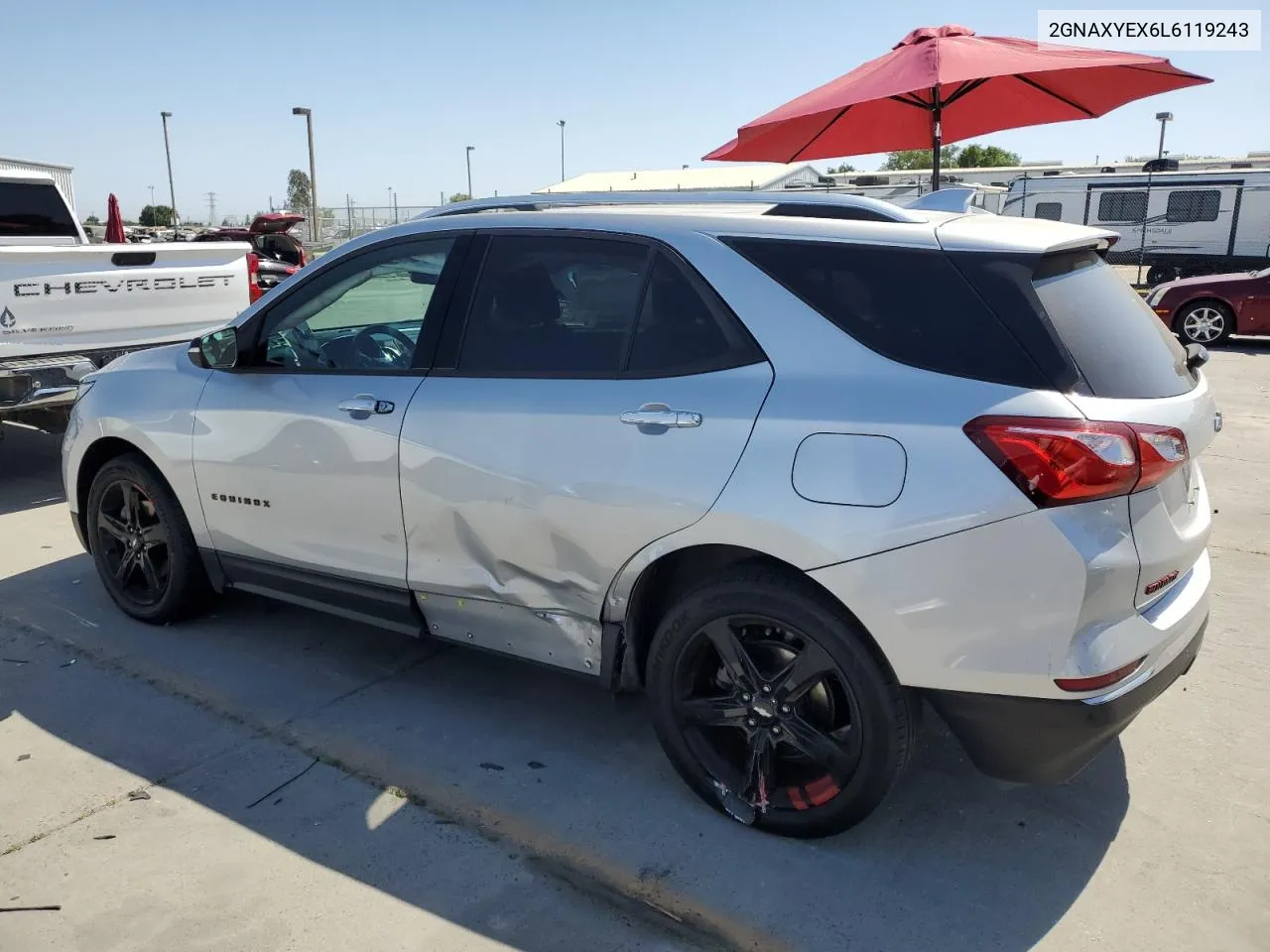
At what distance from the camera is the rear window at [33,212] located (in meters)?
7.25

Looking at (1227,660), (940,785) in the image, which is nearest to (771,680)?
(940,785)

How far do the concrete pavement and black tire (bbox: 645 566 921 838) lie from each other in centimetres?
15

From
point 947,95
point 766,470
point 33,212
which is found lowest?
point 766,470

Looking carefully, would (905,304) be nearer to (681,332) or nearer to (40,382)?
(681,332)

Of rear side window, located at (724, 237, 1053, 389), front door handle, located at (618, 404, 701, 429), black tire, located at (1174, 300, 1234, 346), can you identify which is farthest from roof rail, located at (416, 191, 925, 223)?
black tire, located at (1174, 300, 1234, 346)

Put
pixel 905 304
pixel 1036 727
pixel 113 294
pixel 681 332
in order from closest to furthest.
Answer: pixel 1036 727
pixel 905 304
pixel 681 332
pixel 113 294

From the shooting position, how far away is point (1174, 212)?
74.9 feet

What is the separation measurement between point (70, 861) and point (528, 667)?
1.73 m

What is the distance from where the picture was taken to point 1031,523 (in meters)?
2.29

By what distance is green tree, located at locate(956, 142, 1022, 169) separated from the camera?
6775 cm

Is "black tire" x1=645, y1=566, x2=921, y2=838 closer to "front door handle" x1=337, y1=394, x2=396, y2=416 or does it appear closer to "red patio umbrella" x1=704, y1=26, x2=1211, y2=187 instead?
"front door handle" x1=337, y1=394, x2=396, y2=416

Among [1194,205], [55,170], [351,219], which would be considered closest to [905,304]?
[55,170]

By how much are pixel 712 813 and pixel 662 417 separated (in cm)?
124

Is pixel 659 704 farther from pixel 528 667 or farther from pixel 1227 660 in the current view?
pixel 1227 660
